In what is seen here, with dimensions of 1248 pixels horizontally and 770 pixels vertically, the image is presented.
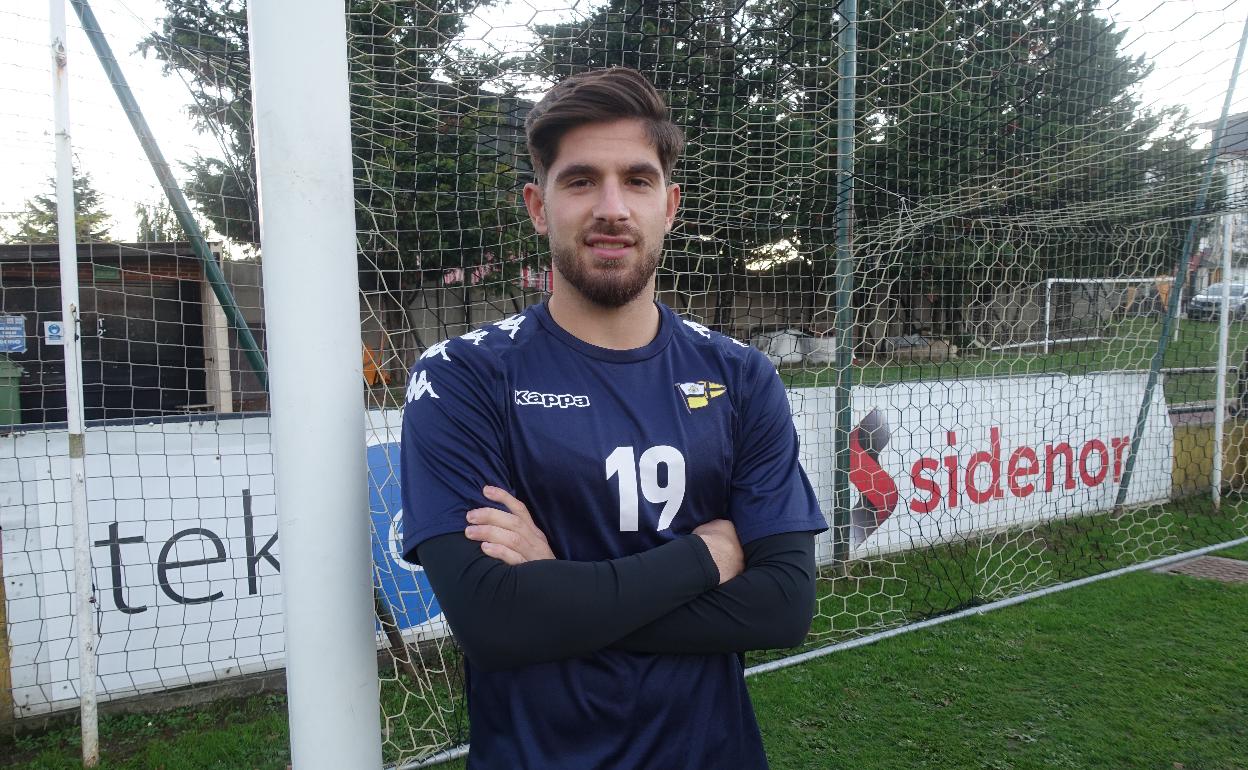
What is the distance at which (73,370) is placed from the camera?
2682 mm

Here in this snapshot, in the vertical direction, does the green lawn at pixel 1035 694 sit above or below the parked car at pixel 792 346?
below

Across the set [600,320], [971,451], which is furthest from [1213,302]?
[600,320]

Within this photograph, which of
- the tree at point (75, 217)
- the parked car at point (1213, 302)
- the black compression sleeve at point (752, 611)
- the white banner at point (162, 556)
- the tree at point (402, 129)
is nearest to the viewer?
the black compression sleeve at point (752, 611)

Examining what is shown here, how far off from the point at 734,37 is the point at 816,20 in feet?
2.33

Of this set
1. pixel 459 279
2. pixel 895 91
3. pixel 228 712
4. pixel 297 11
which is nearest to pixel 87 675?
pixel 228 712

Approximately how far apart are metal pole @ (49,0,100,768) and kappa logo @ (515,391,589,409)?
2.26 metres

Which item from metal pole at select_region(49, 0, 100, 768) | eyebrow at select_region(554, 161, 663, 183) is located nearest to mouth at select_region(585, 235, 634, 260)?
eyebrow at select_region(554, 161, 663, 183)

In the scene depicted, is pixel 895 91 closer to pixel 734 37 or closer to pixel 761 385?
pixel 734 37

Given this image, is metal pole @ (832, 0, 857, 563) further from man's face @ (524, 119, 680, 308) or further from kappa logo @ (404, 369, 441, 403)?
kappa logo @ (404, 369, 441, 403)

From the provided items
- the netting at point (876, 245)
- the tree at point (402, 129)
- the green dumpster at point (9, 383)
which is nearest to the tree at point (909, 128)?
the netting at point (876, 245)

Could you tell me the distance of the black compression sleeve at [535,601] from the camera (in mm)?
1098

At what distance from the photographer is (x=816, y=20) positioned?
11.6 ft

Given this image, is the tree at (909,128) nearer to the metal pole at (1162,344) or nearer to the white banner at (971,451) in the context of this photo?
the metal pole at (1162,344)

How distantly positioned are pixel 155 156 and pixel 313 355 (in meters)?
2.00
